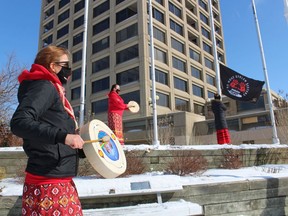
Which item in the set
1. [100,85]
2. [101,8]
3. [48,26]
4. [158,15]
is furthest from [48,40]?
[158,15]

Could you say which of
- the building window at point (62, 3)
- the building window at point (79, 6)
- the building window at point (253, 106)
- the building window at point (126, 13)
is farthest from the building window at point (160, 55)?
the building window at point (62, 3)

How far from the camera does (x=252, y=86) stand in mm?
12133

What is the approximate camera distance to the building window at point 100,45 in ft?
143

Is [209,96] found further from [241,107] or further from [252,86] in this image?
[252,86]

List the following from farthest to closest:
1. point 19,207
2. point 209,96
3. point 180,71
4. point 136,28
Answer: point 209,96 < point 180,71 < point 136,28 < point 19,207

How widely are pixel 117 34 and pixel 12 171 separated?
38788 mm

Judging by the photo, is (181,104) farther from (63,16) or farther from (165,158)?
(165,158)

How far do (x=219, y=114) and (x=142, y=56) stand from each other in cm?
2894

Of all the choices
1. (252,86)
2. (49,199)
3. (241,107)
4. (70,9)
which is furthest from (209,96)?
(49,199)

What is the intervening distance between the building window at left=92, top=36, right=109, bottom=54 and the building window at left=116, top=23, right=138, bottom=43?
211cm

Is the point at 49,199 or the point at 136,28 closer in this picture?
the point at 49,199

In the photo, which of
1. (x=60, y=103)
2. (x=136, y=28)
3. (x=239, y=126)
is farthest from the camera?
(x=136, y=28)

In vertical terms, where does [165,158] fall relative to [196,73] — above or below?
below

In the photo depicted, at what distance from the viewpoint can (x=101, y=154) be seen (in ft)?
6.77
